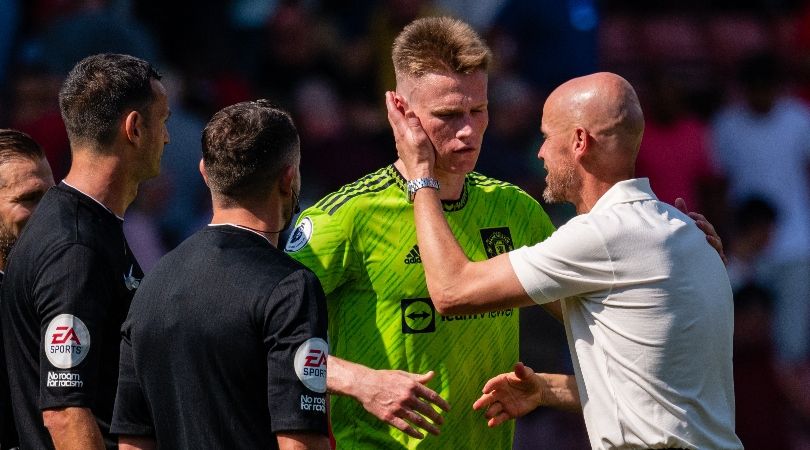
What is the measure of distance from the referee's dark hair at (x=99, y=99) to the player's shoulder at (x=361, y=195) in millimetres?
705

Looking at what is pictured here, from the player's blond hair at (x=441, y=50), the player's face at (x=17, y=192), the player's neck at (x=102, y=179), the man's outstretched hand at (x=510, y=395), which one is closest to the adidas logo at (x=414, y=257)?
the man's outstretched hand at (x=510, y=395)

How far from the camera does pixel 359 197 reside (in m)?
4.40

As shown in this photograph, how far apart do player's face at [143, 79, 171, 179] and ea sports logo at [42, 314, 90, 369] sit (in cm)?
66

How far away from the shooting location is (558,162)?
414cm

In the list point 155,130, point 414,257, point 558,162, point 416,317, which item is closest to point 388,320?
point 416,317

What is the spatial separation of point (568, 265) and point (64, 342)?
1.54 m

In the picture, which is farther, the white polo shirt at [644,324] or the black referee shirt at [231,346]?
the white polo shirt at [644,324]

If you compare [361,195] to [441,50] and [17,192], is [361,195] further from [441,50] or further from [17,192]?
[17,192]

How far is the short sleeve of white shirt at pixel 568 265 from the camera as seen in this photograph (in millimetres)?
3898

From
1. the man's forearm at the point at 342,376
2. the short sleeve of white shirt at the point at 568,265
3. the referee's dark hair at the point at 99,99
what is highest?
the referee's dark hair at the point at 99,99

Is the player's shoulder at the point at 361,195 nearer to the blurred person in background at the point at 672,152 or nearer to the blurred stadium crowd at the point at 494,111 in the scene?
the blurred stadium crowd at the point at 494,111

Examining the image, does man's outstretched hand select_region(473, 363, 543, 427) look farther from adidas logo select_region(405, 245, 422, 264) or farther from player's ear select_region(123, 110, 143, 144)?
player's ear select_region(123, 110, 143, 144)

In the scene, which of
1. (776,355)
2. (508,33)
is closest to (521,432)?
(776,355)

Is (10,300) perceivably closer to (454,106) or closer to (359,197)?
(359,197)
